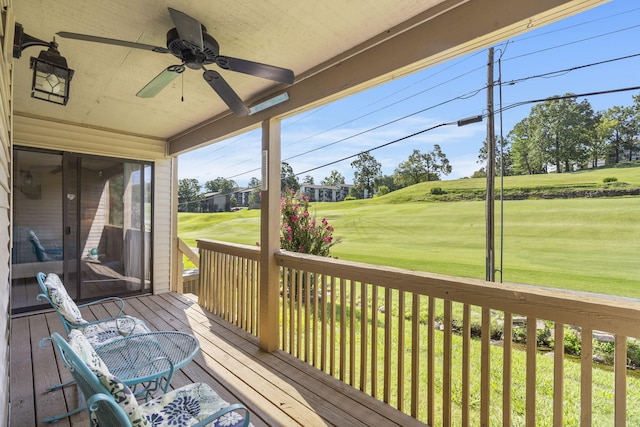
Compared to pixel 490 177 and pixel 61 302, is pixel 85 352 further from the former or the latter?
pixel 490 177

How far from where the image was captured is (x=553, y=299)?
138 cm

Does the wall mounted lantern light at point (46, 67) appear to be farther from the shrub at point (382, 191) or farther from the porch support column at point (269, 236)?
the shrub at point (382, 191)

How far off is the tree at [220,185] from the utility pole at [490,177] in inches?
300

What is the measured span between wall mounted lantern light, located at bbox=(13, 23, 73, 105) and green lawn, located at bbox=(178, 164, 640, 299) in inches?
126

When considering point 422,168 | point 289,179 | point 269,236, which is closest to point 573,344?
point 422,168

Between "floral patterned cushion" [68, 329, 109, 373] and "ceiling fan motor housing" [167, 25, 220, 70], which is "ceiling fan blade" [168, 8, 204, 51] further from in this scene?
"floral patterned cushion" [68, 329, 109, 373]

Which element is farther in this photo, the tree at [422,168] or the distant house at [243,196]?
the distant house at [243,196]

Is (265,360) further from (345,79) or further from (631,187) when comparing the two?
(631,187)

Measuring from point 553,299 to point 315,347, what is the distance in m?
1.84

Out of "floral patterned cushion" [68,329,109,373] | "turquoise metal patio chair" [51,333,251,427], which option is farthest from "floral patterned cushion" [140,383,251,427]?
"floral patterned cushion" [68,329,109,373]

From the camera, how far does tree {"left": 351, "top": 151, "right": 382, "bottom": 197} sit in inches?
231

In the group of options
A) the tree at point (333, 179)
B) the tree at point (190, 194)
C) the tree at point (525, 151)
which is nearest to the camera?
the tree at point (525, 151)

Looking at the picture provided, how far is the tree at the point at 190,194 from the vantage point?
9203 millimetres

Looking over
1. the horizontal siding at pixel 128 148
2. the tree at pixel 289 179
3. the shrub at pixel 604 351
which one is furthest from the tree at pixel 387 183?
the horizontal siding at pixel 128 148
